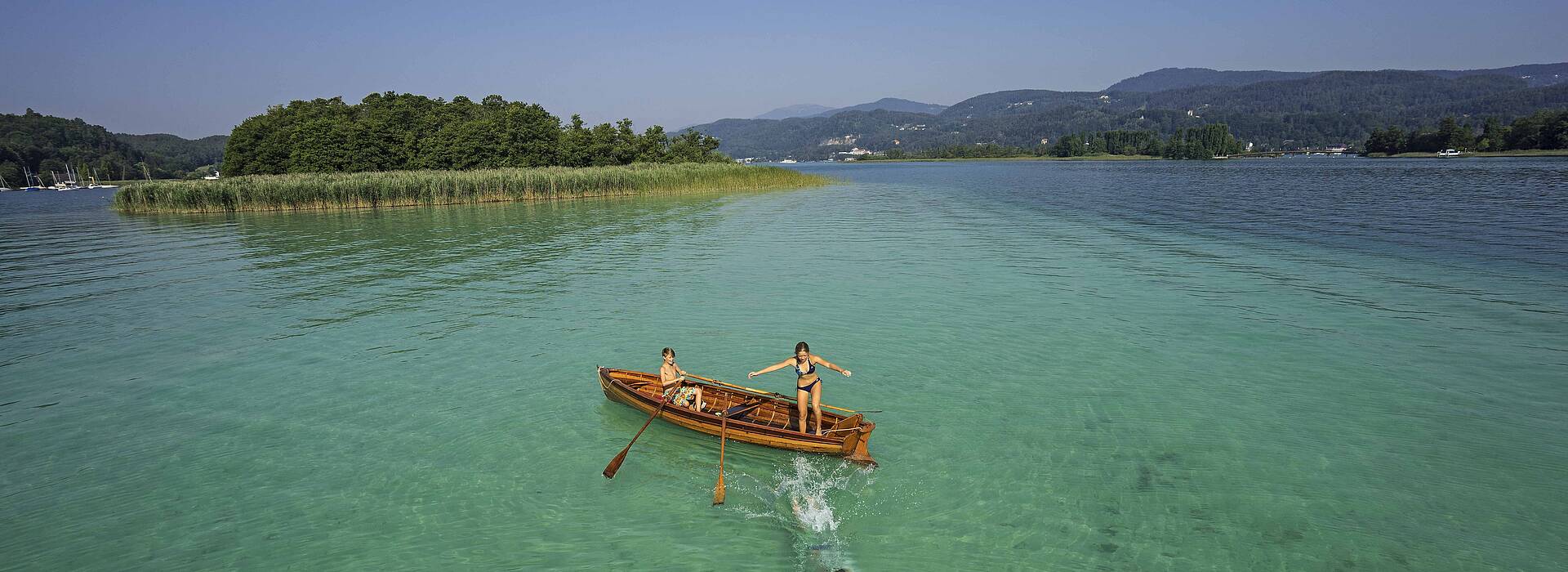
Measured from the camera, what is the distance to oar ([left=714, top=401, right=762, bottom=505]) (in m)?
9.53

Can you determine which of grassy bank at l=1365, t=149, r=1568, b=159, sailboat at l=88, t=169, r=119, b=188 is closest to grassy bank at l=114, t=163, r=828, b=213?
sailboat at l=88, t=169, r=119, b=188

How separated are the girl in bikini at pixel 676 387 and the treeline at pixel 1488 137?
18362cm

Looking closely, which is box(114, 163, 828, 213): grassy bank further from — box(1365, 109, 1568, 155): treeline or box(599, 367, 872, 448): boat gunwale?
box(1365, 109, 1568, 155): treeline

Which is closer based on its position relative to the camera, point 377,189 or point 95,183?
point 377,189

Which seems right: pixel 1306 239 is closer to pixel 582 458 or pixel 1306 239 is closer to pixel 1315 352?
pixel 1315 352

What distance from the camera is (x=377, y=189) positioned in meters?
56.0

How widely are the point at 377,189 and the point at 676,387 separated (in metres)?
53.9

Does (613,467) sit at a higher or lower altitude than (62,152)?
lower

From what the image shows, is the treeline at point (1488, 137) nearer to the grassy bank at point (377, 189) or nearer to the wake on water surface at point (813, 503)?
the grassy bank at point (377, 189)

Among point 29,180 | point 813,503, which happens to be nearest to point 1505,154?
point 813,503

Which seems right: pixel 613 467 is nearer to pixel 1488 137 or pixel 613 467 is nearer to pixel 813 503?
pixel 813 503

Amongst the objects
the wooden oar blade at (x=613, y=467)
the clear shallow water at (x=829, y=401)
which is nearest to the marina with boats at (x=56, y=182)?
the clear shallow water at (x=829, y=401)

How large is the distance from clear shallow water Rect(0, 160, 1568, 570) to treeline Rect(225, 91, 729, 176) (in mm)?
49989

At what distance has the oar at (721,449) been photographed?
9531mm
